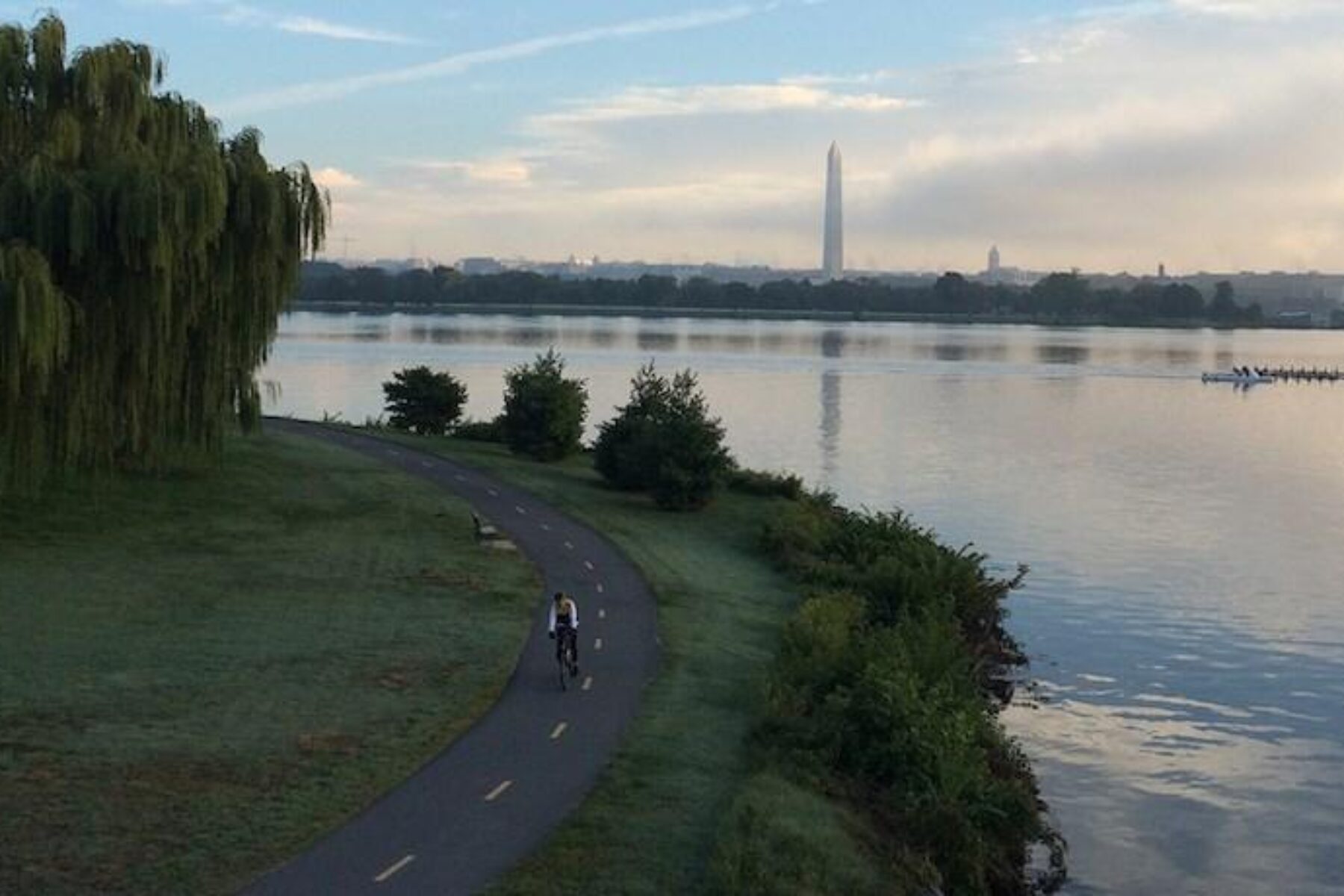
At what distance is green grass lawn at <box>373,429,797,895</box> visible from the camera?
57.2 feet

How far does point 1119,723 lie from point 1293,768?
3744mm

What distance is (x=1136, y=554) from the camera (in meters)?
51.2

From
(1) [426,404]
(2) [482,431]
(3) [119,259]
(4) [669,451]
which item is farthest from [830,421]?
(3) [119,259]

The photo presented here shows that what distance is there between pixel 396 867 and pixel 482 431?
49441 mm

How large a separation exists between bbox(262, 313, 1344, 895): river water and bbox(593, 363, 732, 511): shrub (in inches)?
375

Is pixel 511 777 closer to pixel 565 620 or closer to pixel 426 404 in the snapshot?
pixel 565 620

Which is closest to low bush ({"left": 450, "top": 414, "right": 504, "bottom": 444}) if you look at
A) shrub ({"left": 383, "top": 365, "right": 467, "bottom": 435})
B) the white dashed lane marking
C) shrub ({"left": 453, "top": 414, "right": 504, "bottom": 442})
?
shrub ({"left": 453, "top": 414, "right": 504, "bottom": 442})

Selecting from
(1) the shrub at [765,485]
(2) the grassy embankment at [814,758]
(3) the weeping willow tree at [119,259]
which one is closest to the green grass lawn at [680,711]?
(2) the grassy embankment at [814,758]

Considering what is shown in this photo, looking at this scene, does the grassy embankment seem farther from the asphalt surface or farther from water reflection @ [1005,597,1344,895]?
water reflection @ [1005,597,1344,895]

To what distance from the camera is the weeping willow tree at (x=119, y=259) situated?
→ 3344 cm

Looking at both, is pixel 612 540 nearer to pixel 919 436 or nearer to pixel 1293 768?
pixel 1293 768

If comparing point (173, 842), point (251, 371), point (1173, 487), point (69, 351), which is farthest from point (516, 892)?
point (1173, 487)

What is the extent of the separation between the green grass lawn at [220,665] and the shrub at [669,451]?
666 cm

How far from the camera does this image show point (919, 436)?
87.2m
